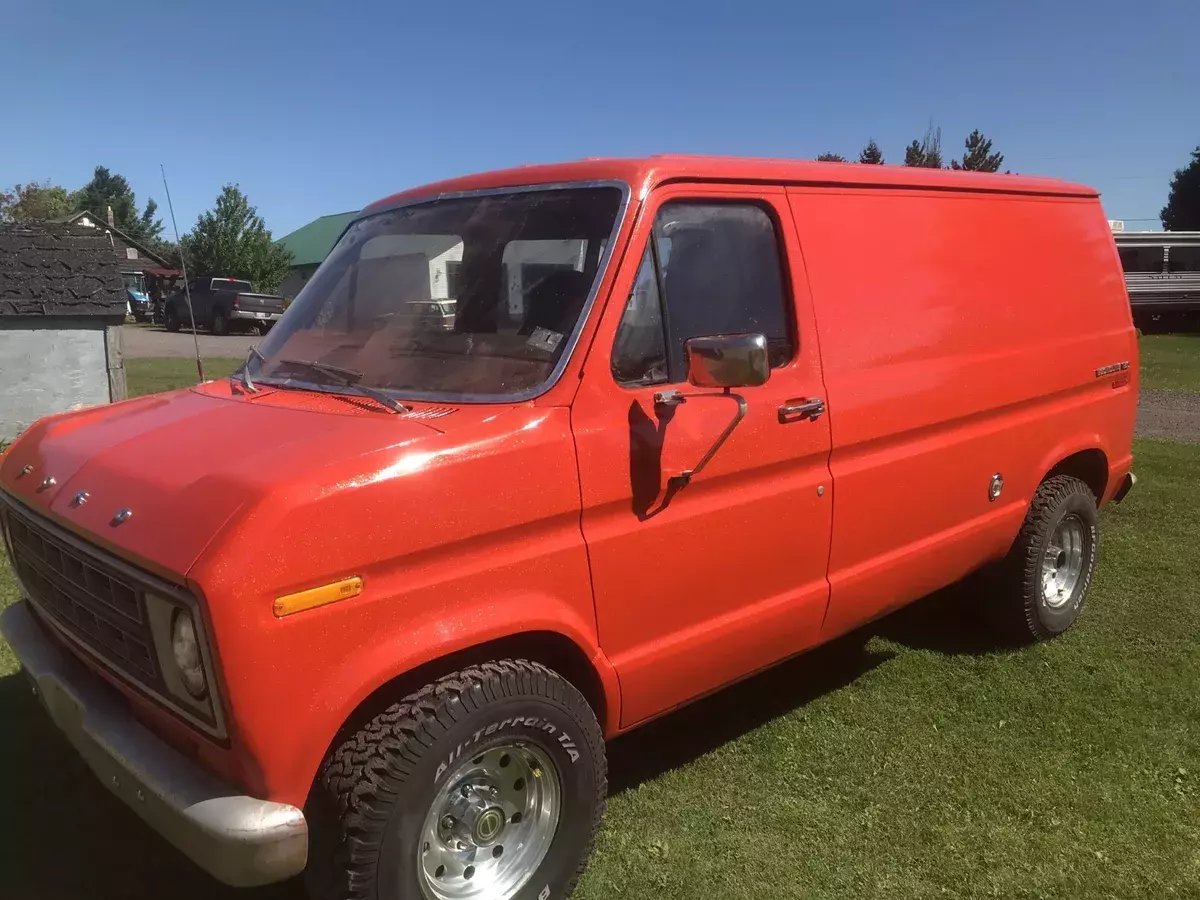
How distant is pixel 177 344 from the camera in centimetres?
2531

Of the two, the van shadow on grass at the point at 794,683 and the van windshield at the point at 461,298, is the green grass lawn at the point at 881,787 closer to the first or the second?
the van shadow on grass at the point at 794,683

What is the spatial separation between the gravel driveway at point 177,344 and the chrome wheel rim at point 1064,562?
16.6m

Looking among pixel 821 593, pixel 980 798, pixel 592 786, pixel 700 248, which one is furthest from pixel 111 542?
pixel 980 798

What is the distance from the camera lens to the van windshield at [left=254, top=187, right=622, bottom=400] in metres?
2.91

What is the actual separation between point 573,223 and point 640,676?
1488 millimetres

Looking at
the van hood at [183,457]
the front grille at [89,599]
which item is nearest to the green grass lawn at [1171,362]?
the van hood at [183,457]

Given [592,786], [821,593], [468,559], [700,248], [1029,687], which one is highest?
[700,248]

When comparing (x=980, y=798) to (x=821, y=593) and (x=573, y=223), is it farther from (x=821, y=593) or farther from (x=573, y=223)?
(x=573, y=223)

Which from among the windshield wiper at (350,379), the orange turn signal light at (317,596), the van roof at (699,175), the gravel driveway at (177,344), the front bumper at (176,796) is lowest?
the front bumper at (176,796)

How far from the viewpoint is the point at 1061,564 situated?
510 centimetres

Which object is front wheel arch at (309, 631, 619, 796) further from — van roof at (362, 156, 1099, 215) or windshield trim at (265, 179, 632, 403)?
van roof at (362, 156, 1099, 215)

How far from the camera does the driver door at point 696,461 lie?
285 centimetres

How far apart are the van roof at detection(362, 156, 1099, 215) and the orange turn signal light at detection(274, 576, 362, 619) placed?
59.6 inches

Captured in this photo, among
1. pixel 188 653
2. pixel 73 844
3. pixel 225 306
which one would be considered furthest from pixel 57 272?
pixel 225 306
